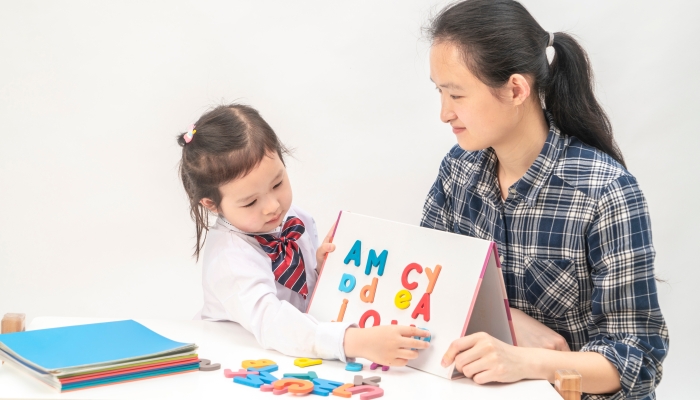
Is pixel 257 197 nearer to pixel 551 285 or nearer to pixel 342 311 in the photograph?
pixel 342 311

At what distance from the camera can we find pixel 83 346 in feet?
4.94

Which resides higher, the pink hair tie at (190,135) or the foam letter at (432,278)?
the pink hair tie at (190,135)

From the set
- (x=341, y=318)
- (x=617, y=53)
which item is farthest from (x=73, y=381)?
(x=617, y=53)

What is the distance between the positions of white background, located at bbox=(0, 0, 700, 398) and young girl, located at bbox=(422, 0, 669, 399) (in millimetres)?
949

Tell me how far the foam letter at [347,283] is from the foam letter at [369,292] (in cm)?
3

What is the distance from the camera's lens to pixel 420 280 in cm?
156

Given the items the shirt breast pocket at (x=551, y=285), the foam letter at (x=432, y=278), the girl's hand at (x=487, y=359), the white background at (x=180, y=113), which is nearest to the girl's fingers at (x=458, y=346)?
the girl's hand at (x=487, y=359)

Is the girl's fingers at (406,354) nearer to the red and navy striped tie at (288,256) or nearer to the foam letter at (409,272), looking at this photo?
the foam letter at (409,272)

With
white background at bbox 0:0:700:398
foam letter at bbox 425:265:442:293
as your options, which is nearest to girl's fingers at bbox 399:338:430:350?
foam letter at bbox 425:265:442:293

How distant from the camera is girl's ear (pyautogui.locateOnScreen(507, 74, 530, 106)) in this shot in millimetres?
1711

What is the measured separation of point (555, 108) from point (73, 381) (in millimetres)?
1208

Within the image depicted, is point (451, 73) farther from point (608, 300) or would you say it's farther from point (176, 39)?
point (176, 39)

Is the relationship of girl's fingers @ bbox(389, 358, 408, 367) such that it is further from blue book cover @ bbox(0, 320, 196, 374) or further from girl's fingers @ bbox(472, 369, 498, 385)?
blue book cover @ bbox(0, 320, 196, 374)

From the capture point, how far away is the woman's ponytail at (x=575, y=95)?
180 centimetres
